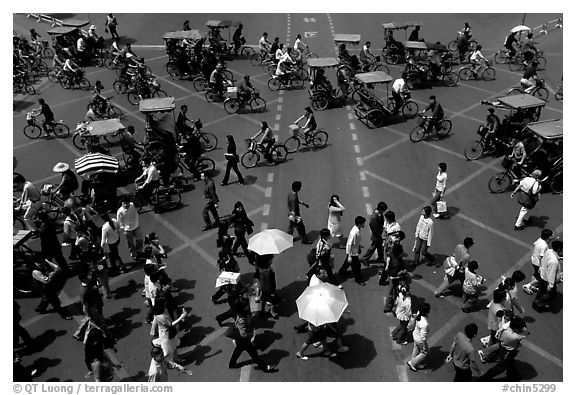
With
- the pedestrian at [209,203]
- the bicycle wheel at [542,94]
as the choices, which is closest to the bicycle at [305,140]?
the pedestrian at [209,203]

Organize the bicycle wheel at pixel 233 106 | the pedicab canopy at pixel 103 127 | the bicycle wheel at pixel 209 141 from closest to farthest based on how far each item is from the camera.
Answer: the pedicab canopy at pixel 103 127 < the bicycle wheel at pixel 209 141 < the bicycle wheel at pixel 233 106

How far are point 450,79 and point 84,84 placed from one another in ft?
70.1

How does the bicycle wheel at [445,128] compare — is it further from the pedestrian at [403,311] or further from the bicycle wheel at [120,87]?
the bicycle wheel at [120,87]

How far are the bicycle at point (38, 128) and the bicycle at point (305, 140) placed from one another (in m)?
10.4

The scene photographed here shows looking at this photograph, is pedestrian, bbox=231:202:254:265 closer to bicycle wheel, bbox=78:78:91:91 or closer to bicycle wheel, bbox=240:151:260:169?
bicycle wheel, bbox=240:151:260:169

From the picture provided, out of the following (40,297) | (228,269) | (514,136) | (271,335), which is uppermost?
(514,136)

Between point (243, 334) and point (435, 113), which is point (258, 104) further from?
point (243, 334)

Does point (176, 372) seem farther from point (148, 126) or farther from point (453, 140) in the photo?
point (453, 140)

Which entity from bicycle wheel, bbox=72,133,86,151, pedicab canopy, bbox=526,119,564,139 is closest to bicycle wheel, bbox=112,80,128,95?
bicycle wheel, bbox=72,133,86,151

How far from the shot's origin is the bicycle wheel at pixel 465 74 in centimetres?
2586

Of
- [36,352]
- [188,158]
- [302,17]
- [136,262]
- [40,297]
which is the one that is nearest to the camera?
[36,352]
